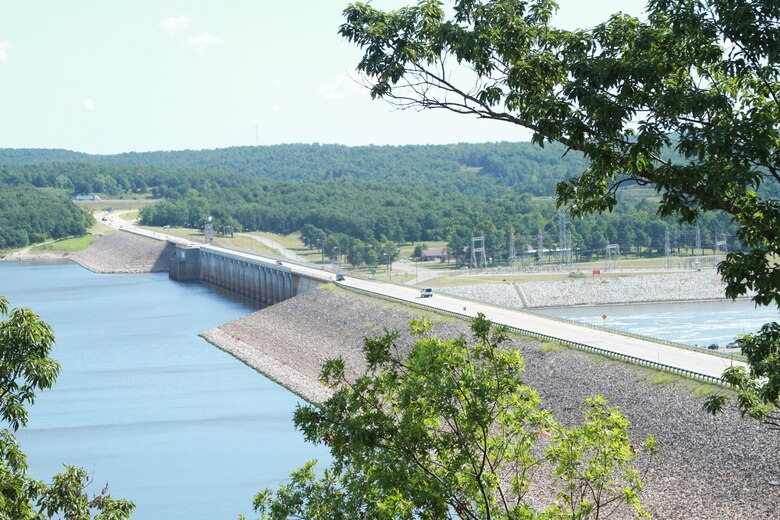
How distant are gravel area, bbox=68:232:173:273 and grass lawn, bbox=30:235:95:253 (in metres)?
3.86

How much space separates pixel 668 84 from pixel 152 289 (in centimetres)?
10105

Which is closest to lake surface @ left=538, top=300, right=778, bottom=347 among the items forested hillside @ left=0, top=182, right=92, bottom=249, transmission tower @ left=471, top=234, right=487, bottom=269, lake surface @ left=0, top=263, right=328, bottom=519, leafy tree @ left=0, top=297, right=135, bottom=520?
lake surface @ left=0, top=263, right=328, bottom=519

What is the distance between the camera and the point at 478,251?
111938 millimetres

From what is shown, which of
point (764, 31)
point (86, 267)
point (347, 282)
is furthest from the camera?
point (86, 267)

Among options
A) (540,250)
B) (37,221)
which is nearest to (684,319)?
(540,250)

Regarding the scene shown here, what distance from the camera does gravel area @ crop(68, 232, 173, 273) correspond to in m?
129

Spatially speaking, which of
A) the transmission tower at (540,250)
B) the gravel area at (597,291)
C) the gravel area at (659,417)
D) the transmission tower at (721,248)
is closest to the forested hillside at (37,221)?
the transmission tower at (540,250)

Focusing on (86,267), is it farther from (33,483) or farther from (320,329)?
(33,483)

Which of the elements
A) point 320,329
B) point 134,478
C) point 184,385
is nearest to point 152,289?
point 320,329

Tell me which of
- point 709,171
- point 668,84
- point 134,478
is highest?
point 668,84

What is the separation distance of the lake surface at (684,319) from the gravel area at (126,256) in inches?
2478

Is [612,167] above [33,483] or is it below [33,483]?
above

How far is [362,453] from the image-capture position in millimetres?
11258

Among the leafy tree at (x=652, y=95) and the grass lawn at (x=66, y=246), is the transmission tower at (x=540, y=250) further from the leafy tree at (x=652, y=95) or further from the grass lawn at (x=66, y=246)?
the leafy tree at (x=652, y=95)
